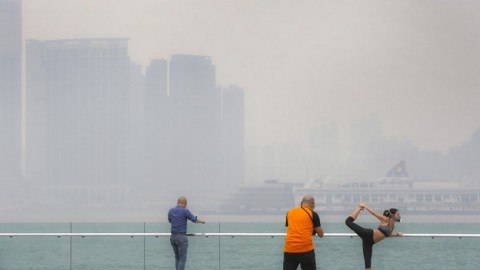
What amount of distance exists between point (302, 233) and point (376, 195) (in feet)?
527

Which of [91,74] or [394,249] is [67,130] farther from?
[394,249]

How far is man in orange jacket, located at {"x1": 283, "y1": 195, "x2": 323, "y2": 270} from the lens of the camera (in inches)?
430

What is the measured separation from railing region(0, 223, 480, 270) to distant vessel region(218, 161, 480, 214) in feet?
492

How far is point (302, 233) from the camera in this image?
10.9 m

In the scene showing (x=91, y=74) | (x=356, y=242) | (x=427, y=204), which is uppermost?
(x=91, y=74)

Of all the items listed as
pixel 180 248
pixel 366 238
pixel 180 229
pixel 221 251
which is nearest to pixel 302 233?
pixel 366 238

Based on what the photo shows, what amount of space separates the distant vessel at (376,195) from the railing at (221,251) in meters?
150

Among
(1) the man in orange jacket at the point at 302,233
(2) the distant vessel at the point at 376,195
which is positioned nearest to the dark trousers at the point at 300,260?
(1) the man in orange jacket at the point at 302,233

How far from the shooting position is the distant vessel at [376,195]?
549 feet

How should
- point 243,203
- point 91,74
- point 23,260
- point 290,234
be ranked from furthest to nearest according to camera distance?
point 91,74 < point 243,203 < point 23,260 < point 290,234

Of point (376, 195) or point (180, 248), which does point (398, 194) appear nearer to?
point (376, 195)

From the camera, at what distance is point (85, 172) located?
6742 inches

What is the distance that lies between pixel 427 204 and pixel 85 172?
68.0m

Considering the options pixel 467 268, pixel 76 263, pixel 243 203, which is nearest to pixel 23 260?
pixel 76 263
